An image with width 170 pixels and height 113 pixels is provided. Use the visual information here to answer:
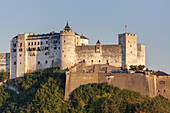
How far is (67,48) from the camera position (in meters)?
89.8

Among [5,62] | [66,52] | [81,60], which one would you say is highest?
[66,52]

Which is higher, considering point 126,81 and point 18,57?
point 18,57

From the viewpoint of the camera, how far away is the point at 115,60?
8906cm

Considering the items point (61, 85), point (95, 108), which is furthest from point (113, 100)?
point (61, 85)

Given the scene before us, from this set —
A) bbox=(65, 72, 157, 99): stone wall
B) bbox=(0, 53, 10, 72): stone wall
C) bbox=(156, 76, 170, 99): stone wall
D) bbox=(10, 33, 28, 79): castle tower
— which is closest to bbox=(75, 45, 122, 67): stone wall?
bbox=(65, 72, 157, 99): stone wall

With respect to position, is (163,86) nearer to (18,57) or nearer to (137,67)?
(137,67)

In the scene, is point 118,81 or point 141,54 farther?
point 141,54

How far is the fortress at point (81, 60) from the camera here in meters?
81.2

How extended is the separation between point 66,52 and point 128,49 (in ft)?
37.5

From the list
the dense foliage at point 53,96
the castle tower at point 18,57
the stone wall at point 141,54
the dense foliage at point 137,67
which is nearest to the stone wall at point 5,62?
the castle tower at point 18,57

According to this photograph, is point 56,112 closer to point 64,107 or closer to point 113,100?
point 64,107

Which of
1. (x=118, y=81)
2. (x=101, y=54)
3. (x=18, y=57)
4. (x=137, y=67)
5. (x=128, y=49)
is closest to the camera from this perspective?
(x=118, y=81)

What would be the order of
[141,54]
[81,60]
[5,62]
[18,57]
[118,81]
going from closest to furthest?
[118,81], [81,60], [141,54], [18,57], [5,62]

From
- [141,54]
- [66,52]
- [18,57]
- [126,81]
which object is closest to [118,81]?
[126,81]
